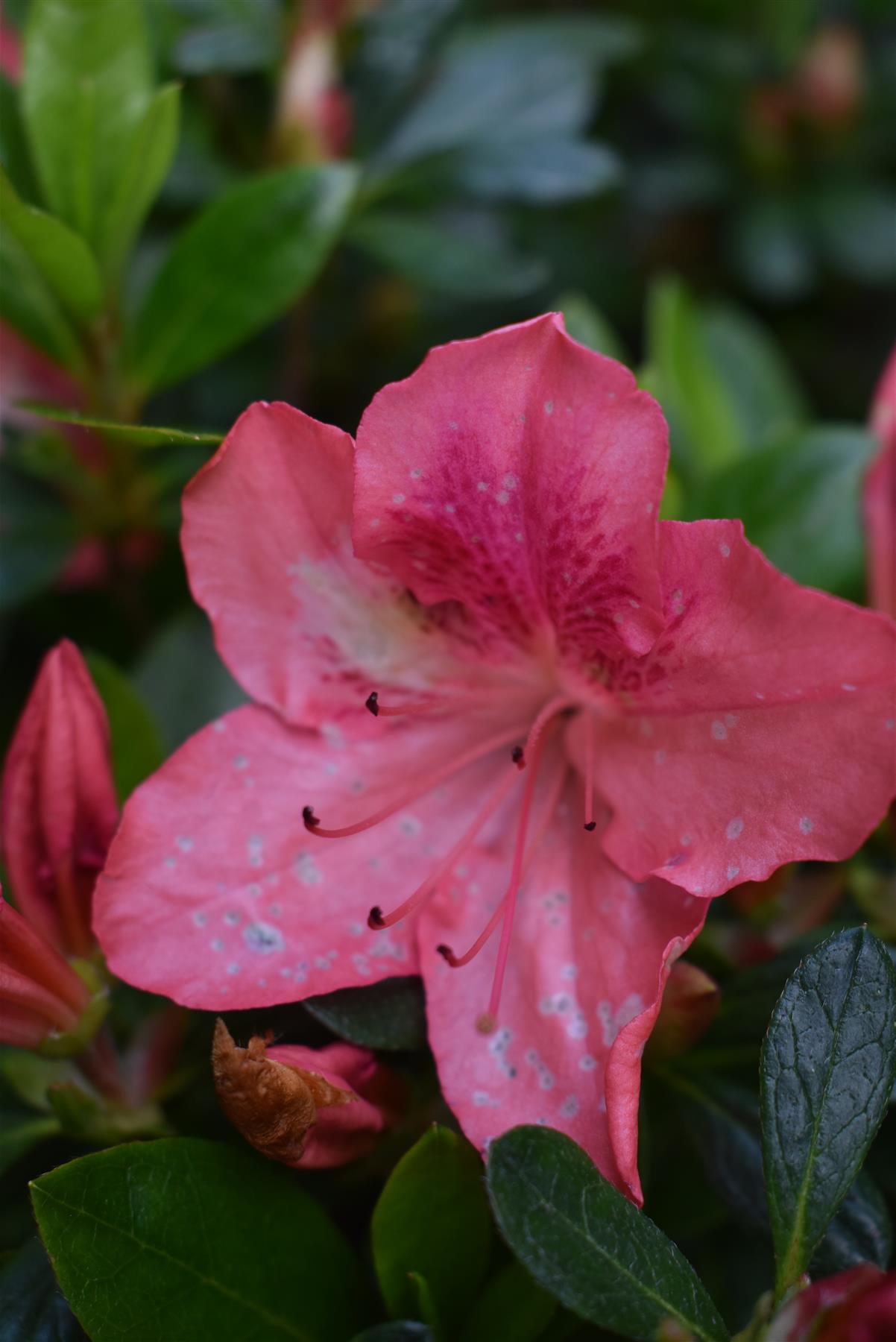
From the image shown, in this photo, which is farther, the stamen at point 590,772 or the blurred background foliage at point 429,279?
the blurred background foliage at point 429,279

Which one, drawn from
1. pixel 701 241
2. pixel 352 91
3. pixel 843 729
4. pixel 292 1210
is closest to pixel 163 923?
pixel 292 1210

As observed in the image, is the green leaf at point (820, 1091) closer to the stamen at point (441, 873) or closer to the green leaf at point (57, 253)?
the stamen at point (441, 873)

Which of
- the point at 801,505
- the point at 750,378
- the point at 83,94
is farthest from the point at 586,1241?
the point at 750,378

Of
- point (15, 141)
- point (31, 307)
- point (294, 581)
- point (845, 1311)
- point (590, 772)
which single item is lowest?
point (845, 1311)

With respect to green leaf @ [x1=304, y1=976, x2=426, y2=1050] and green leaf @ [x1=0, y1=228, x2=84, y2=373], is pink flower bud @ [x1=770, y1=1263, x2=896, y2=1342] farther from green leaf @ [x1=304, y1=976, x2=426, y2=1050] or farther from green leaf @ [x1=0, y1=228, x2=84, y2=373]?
green leaf @ [x1=0, y1=228, x2=84, y2=373]

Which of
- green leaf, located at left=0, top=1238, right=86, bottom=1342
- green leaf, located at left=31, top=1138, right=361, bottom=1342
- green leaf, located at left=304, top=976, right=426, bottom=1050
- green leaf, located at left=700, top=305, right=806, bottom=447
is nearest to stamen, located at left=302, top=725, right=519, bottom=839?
green leaf, located at left=304, top=976, right=426, bottom=1050

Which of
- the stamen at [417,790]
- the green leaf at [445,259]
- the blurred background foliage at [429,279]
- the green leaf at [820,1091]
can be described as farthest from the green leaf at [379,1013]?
the green leaf at [445,259]

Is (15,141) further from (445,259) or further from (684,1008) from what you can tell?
(684,1008)
